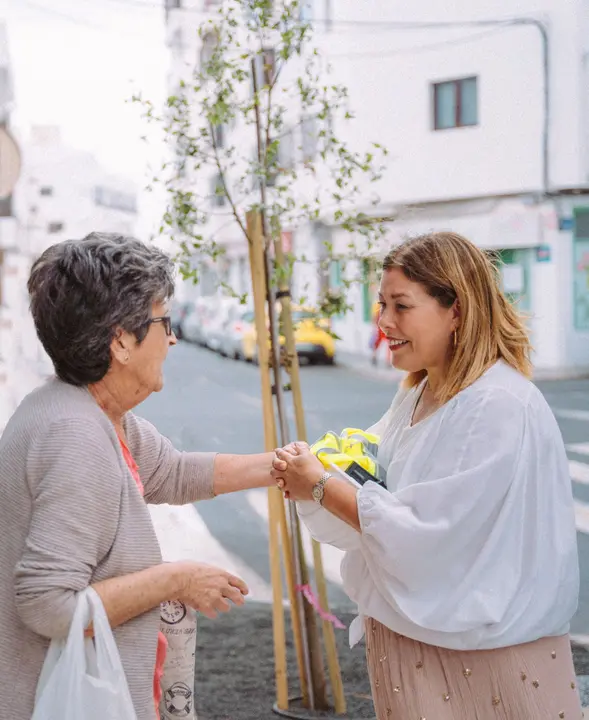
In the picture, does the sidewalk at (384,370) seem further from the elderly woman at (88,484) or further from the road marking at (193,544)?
the elderly woman at (88,484)

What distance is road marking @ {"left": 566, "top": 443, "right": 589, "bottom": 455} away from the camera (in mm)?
8445

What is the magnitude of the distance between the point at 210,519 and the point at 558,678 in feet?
16.0

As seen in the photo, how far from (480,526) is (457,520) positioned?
0.06m

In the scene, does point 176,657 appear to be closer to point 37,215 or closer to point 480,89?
point 37,215

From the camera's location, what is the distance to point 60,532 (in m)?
1.65

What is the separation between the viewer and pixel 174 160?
12.4 feet

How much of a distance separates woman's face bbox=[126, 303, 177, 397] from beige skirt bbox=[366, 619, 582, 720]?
774 mm

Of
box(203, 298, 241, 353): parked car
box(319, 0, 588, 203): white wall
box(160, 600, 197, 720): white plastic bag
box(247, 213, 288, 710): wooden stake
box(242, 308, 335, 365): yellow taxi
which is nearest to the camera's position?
box(160, 600, 197, 720): white plastic bag

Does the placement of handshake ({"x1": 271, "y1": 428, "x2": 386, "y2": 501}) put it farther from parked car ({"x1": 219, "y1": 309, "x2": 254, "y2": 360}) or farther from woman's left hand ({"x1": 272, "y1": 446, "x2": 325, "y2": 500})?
parked car ({"x1": 219, "y1": 309, "x2": 254, "y2": 360})

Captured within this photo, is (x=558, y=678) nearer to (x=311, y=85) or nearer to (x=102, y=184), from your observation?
(x=311, y=85)

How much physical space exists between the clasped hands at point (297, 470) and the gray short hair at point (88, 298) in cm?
50

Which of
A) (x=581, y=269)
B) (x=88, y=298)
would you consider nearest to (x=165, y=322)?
(x=88, y=298)

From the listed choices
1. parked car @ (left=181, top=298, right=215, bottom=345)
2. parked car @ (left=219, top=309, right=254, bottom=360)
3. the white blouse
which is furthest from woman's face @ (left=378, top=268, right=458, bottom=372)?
parked car @ (left=181, top=298, right=215, bottom=345)

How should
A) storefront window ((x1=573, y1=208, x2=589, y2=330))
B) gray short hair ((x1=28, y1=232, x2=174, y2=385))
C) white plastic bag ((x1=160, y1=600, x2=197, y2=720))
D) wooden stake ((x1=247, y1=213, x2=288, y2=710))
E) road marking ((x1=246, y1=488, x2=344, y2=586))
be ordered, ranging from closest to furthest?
1. gray short hair ((x1=28, y1=232, x2=174, y2=385))
2. white plastic bag ((x1=160, y1=600, x2=197, y2=720))
3. wooden stake ((x1=247, y1=213, x2=288, y2=710))
4. road marking ((x1=246, y1=488, x2=344, y2=586))
5. storefront window ((x1=573, y1=208, x2=589, y2=330))
